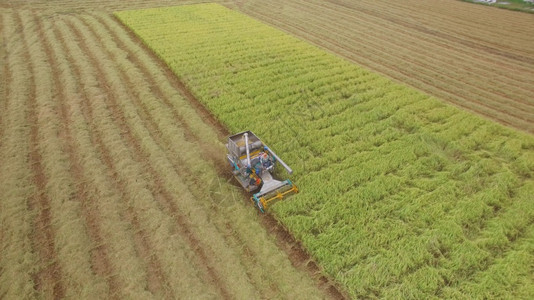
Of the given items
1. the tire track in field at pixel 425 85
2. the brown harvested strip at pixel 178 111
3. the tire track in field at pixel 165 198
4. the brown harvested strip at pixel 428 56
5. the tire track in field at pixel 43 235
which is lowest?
the tire track in field at pixel 43 235

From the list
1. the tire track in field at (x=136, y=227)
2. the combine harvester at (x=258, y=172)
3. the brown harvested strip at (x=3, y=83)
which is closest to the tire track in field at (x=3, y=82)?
the brown harvested strip at (x=3, y=83)

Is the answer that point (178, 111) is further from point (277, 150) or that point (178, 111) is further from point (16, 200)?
point (16, 200)

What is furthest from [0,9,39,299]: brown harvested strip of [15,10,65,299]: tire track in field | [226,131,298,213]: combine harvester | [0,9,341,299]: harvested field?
[226,131,298,213]: combine harvester

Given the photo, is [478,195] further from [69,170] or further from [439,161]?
[69,170]

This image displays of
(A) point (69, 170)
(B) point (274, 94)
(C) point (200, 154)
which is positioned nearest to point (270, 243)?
(C) point (200, 154)

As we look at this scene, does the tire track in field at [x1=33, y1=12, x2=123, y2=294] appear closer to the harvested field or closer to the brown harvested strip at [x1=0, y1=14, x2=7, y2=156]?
the harvested field

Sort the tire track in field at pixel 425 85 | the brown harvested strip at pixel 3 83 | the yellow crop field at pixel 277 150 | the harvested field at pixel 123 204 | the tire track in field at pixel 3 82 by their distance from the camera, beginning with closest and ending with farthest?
1. the harvested field at pixel 123 204
2. the yellow crop field at pixel 277 150
3. the tire track in field at pixel 3 82
4. the brown harvested strip at pixel 3 83
5. the tire track in field at pixel 425 85

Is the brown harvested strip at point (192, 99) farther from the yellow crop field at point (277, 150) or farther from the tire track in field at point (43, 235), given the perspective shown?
the tire track in field at point (43, 235)
